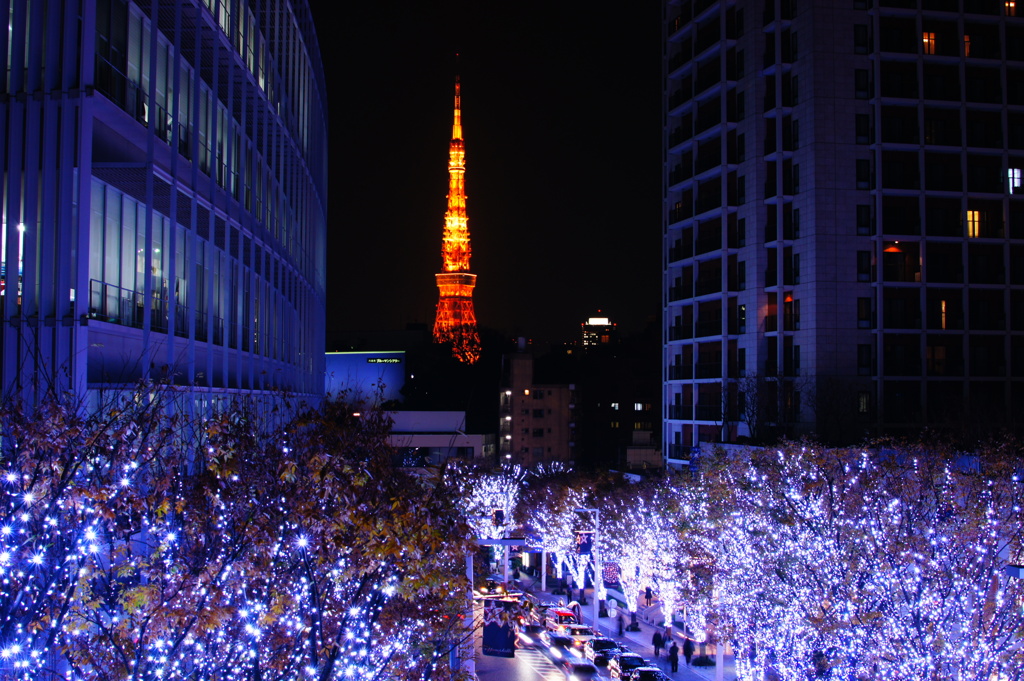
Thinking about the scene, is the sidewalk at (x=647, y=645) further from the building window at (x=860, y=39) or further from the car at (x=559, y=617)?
the building window at (x=860, y=39)

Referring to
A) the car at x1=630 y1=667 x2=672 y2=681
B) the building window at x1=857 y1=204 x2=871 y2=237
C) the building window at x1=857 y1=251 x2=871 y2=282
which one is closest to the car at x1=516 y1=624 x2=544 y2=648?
the car at x1=630 y1=667 x2=672 y2=681

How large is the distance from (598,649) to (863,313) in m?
19.8

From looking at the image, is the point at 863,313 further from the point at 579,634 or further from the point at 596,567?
the point at 579,634

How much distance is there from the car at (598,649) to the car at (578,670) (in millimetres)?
269

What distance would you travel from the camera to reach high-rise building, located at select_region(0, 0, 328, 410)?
13.3 metres

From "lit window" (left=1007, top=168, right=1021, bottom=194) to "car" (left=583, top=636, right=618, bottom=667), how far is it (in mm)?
27401

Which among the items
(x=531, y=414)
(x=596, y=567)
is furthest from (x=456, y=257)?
(x=596, y=567)

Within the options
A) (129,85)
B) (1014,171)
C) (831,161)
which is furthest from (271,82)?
(1014,171)

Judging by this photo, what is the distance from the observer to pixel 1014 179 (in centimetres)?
3856

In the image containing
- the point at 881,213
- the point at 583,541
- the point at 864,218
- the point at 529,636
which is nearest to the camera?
the point at 583,541

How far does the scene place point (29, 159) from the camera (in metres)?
13.4

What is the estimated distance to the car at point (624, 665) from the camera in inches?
872

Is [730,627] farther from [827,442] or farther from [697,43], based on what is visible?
[697,43]

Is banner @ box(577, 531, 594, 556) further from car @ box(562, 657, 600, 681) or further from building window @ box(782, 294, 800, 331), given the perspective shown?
building window @ box(782, 294, 800, 331)
